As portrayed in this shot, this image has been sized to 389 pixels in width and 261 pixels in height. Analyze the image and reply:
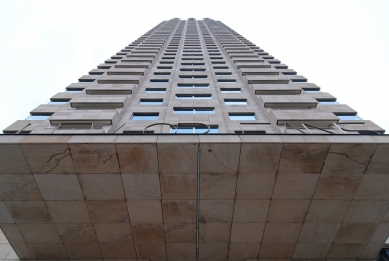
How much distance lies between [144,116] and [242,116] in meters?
7.16

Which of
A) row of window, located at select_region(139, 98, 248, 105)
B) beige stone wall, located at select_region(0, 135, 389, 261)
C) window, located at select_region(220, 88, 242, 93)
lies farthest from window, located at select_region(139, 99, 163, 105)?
beige stone wall, located at select_region(0, 135, 389, 261)

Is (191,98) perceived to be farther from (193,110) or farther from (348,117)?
(348,117)

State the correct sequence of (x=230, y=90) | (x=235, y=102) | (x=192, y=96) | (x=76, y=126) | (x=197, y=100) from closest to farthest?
(x=76, y=126)
(x=197, y=100)
(x=235, y=102)
(x=192, y=96)
(x=230, y=90)

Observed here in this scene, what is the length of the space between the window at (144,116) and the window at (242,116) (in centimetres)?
543

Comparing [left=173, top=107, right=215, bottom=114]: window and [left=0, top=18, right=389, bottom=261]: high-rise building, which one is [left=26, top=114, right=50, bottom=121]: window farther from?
[left=173, top=107, right=215, bottom=114]: window

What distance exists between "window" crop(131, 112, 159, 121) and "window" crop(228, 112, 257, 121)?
543 cm

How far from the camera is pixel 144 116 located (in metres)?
16.0

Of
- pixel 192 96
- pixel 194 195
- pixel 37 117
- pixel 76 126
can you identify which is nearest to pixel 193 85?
pixel 192 96

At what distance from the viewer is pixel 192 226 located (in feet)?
33.1

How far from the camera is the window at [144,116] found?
15477 millimetres

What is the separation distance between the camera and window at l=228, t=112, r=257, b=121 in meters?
15.6

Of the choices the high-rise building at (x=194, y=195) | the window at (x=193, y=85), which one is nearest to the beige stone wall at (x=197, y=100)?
the window at (x=193, y=85)

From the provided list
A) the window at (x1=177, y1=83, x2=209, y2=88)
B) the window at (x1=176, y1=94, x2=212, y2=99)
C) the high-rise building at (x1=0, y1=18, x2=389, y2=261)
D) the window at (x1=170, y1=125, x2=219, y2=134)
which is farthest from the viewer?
the window at (x1=177, y1=83, x2=209, y2=88)

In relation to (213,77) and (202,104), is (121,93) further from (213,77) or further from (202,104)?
(213,77)
